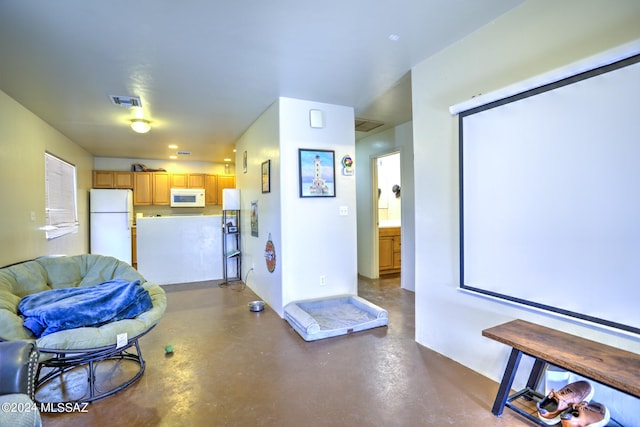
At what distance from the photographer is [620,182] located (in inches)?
59.4

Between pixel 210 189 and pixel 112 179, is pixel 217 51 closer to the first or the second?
pixel 210 189

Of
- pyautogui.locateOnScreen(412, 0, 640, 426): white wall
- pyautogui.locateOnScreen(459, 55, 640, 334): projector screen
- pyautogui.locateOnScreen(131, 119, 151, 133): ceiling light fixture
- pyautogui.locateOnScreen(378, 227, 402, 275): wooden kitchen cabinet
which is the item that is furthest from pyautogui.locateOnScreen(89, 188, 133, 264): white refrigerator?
pyautogui.locateOnScreen(459, 55, 640, 334): projector screen

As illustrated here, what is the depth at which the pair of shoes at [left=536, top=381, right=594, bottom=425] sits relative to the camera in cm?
162

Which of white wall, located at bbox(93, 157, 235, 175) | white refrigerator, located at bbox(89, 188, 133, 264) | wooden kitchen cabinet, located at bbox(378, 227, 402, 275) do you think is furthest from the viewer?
white wall, located at bbox(93, 157, 235, 175)

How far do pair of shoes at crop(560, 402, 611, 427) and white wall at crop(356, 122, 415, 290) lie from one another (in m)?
3.03

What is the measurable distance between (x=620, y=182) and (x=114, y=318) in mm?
3083

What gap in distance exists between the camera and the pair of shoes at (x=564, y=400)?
5.31 feet

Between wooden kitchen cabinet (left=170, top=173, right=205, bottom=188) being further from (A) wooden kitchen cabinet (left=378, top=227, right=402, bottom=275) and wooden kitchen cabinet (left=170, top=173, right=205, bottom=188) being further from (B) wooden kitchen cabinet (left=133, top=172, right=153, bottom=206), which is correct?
(A) wooden kitchen cabinet (left=378, top=227, right=402, bottom=275)

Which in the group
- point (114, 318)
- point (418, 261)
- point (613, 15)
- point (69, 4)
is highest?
point (69, 4)

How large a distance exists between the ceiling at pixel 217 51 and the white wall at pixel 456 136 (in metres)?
0.19

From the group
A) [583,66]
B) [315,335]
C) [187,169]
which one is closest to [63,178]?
[187,169]

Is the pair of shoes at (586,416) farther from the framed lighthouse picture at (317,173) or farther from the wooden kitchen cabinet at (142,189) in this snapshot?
the wooden kitchen cabinet at (142,189)

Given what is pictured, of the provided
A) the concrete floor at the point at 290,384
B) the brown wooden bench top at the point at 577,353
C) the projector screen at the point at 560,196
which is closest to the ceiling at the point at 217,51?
the projector screen at the point at 560,196

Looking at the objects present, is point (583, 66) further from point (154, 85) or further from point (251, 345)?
point (154, 85)
